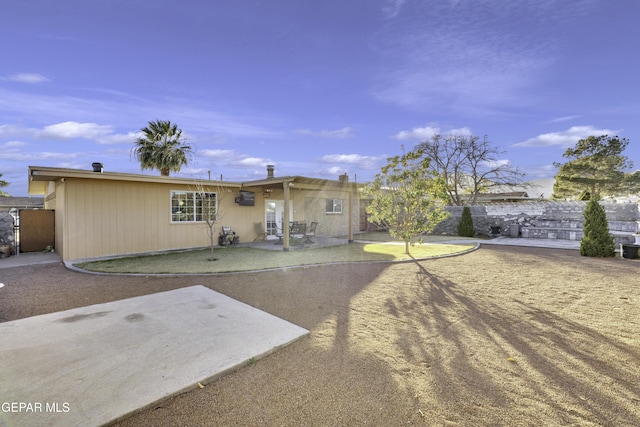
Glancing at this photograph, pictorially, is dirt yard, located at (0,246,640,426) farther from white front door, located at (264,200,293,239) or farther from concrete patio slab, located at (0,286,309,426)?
white front door, located at (264,200,293,239)

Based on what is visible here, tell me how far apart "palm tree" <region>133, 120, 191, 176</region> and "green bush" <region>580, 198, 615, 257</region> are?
20.5 meters

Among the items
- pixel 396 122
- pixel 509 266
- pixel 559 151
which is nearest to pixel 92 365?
pixel 509 266

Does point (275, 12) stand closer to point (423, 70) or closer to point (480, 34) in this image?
point (423, 70)

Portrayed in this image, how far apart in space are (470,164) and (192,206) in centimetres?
2279

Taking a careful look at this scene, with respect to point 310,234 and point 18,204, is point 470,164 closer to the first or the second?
point 310,234

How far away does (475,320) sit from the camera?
401 centimetres

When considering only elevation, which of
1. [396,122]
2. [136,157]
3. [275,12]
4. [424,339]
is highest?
[275,12]

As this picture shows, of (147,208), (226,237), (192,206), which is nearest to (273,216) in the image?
(226,237)

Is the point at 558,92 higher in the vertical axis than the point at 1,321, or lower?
higher

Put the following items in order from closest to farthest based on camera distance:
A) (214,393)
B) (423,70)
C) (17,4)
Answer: (214,393) < (17,4) < (423,70)

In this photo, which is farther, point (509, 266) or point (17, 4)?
point (509, 266)

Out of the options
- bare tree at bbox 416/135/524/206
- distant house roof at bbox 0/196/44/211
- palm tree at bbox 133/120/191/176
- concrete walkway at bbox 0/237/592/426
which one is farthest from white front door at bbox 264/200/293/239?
distant house roof at bbox 0/196/44/211

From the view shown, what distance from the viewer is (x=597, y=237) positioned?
9.16 metres

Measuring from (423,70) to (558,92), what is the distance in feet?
17.7
